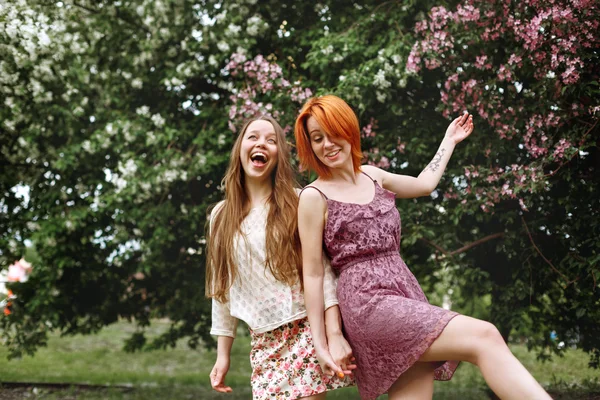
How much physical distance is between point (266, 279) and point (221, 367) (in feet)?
1.34

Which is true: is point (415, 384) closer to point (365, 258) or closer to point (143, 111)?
point (365, 258)

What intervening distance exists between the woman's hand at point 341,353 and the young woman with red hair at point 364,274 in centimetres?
3

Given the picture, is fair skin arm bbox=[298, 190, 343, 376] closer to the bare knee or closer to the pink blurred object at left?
the bare knee

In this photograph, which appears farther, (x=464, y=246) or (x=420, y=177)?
(x=464, y=246)

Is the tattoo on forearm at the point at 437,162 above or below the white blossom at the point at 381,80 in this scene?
below

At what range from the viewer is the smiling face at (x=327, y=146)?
2.37 metres

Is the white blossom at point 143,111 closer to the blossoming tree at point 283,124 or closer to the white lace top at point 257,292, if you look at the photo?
the blossoming tree at point 283,124

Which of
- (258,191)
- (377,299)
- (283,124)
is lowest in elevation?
(377,299)

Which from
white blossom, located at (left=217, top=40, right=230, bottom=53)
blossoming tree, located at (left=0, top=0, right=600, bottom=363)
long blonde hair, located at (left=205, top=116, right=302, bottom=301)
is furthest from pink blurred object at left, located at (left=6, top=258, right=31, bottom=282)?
long blonde hair, located at (left=205, top=116, right=302, bottom=301)

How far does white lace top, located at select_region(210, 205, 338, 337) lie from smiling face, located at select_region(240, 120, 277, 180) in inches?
6.1

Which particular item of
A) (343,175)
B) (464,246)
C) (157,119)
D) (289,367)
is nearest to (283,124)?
(157,119)

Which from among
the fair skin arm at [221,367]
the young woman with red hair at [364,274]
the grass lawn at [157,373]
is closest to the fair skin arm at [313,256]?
the young woman with red hair at [364,274]

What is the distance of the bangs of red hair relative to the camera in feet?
7.68

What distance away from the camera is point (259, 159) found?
2600 mm
